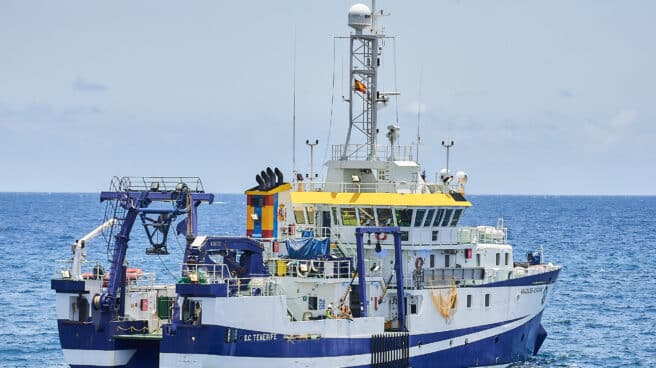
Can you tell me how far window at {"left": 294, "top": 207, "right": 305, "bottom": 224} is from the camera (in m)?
44.2

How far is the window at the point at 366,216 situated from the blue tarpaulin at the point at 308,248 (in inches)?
103

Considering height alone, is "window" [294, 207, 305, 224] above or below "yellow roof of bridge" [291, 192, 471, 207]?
below

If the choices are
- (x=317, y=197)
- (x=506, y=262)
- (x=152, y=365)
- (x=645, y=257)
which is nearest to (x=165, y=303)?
(x=152, y=365)

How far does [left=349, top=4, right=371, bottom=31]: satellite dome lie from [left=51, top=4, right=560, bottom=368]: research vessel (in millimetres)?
47

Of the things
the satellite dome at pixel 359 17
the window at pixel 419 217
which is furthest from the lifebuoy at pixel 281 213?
the satellite dome at pixel 359 17

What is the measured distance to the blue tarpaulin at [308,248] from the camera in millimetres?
40688

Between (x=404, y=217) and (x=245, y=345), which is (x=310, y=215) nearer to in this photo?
(x=404, y=217)

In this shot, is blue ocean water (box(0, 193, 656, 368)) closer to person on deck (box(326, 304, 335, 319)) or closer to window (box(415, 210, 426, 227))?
window (box(415, 210, 426, 227))

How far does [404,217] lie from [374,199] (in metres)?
1.25

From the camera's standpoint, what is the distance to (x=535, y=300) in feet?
159

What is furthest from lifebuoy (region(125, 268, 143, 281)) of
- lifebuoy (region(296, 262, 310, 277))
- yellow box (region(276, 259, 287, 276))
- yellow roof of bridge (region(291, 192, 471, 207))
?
yellow roof of bridge (region(291, 192, 471, 207))

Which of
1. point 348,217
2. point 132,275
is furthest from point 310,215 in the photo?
point 132,275

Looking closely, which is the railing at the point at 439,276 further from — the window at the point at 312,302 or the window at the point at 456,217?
the window at the point at 312,302

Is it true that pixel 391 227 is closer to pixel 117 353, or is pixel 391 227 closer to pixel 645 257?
pixel 117 353
